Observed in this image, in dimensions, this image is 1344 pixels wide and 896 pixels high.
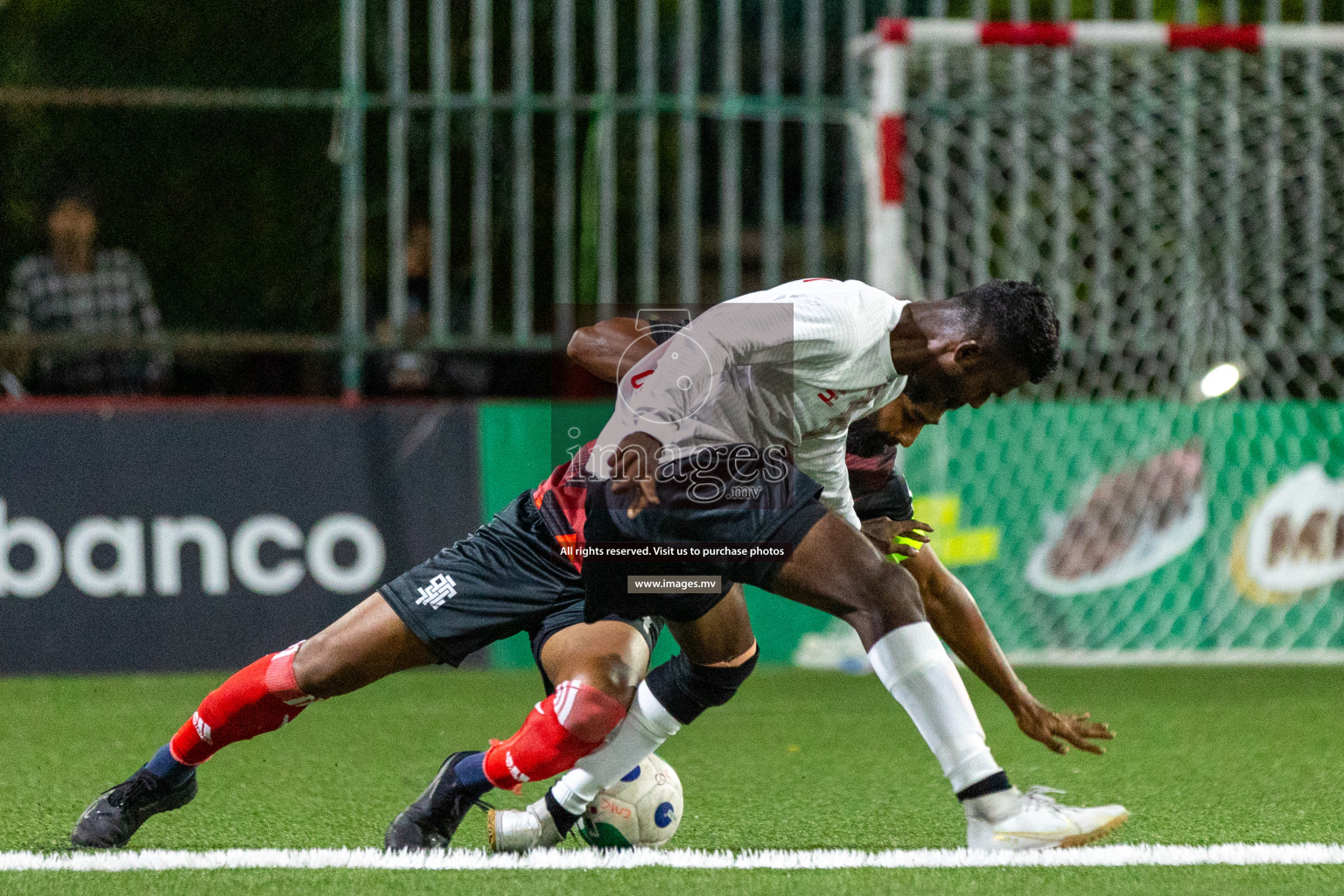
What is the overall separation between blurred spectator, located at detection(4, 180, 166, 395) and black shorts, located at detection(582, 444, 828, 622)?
442 centimetres

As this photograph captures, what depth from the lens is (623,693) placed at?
3.96m

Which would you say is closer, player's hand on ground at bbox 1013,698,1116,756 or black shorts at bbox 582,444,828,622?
black shorts at bbox 582,444,828,622

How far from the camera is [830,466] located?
419 cm

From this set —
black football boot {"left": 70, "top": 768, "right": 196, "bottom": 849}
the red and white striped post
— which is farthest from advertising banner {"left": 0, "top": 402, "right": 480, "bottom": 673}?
black football boot {"left": 70, "top": 768, "right": 196, "bottom": 849}

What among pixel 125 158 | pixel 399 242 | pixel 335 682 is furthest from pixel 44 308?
pixel 335 682

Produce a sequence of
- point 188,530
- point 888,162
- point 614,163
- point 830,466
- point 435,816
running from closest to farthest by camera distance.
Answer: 1. point 435,816
2. point 830,466
3. point 188,530
4. point 888,162
5. point 614,163

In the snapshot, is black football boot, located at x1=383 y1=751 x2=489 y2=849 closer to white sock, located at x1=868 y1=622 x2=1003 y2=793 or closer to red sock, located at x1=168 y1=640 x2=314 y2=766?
red sock, located at x1=168 y1=640 x2=314 y2=766

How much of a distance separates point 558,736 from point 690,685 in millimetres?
348

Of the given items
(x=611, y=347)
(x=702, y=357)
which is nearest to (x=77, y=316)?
(x=611, y=347)

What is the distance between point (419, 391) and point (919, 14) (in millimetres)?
3347

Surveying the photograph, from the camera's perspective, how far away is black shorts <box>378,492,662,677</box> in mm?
3941

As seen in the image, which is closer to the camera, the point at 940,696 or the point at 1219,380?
the point at 940,696

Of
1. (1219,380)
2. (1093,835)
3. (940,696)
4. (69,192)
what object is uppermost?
(69,192)

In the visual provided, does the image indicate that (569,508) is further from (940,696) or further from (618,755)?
(940,696)
